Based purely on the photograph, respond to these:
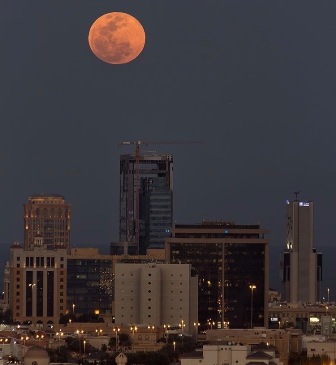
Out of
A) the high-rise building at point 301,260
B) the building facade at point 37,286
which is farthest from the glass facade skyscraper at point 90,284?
the high-rise building at point 301,260

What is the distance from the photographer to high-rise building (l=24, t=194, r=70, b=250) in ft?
530

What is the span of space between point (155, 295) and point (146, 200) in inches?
1956

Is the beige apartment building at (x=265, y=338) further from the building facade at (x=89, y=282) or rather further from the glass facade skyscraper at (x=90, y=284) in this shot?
the glass facade skyscraper at (x=90, y=284)

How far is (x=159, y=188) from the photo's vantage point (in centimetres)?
15888

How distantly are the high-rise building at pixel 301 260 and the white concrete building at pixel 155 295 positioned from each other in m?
27.9

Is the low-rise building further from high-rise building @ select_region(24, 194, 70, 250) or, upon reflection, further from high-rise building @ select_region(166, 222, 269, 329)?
high-rise building @ select_region(24, 194, 70, 250)

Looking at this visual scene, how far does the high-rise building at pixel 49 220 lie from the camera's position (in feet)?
530

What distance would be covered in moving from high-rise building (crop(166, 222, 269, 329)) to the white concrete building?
6.66m

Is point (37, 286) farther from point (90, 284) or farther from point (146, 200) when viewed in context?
point (146, 200)

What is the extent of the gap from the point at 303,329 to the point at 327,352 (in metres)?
29.4

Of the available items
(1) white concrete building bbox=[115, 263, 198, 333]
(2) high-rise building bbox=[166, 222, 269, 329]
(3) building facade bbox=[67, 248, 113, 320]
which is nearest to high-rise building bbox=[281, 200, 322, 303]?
(3) building facade bbox=[67, 248, 113, 320]

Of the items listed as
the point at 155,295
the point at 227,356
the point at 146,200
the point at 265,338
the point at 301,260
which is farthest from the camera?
the point at 146,200

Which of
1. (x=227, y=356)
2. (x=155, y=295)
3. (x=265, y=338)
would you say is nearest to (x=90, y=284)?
(x=155, y=295)

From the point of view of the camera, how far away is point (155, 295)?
111250mm
